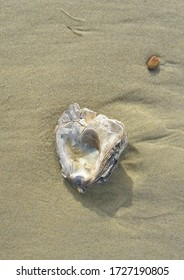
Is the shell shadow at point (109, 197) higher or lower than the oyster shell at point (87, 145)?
lower

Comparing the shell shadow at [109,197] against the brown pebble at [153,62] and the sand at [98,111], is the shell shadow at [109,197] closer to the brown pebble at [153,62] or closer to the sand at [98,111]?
the sand at [98,111]

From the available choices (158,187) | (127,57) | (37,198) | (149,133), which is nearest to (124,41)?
(127,57)

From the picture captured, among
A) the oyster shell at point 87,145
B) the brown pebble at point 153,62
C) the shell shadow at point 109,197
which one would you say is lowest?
the shell shadow at point 109,197

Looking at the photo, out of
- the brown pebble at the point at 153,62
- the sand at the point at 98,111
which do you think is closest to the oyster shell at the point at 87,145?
the sand at the point at 98,111

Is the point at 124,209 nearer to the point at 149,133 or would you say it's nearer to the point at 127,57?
the point at 149,133

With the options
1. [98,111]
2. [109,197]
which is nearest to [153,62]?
[98,111]
